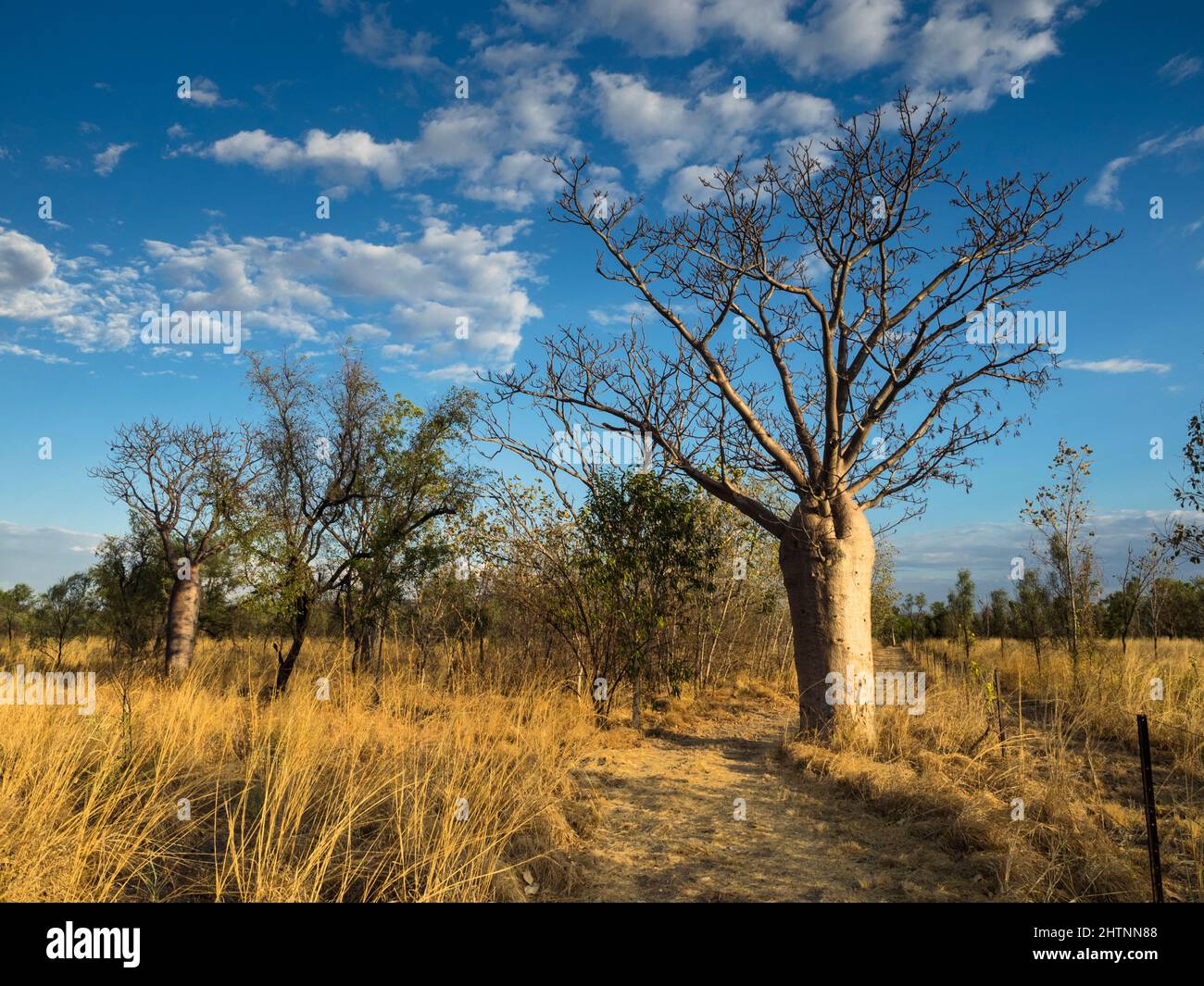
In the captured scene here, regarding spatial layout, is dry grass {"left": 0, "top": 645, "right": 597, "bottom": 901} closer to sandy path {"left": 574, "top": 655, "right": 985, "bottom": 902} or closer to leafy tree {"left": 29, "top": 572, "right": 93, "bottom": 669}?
sandy path {"left": 574, "top": 655, "right": 985, "bottom": 902}

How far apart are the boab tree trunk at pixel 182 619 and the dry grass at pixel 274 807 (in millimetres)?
8599

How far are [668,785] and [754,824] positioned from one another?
4.48 ft

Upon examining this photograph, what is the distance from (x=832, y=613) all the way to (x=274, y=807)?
6.39 m

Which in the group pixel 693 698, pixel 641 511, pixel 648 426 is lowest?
pixel 693 698

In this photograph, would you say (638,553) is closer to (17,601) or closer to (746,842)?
(746,842)

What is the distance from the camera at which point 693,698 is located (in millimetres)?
A: 12258

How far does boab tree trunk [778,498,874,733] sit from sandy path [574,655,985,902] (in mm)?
971

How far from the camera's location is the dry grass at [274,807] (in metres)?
3.82

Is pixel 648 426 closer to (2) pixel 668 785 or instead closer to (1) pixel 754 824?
(2) pixel 668 785

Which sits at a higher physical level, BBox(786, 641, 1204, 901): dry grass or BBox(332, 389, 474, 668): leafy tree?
BBox(332, 389, 474, 668): leafy tree

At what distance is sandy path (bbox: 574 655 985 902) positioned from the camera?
4.61m

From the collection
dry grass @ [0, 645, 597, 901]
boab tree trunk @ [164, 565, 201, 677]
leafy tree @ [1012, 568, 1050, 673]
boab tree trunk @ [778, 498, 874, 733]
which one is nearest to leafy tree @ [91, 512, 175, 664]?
boab tree trunk @ [164, 565, 201, 677]

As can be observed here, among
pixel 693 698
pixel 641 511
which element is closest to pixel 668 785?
pixel 641 511
